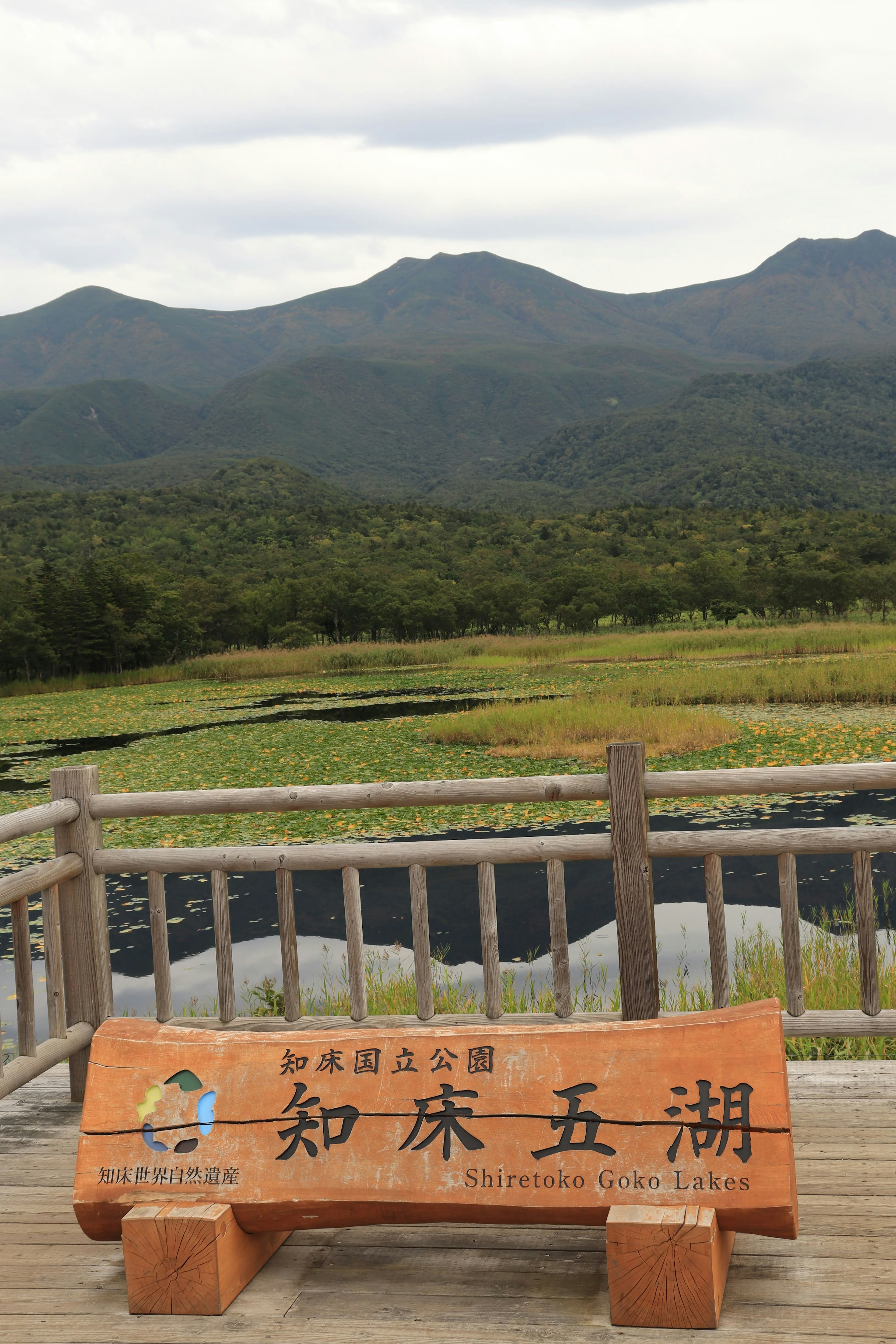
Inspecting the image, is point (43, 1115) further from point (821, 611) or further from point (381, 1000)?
point (821, 611)

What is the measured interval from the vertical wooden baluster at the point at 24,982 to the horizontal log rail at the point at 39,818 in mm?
248

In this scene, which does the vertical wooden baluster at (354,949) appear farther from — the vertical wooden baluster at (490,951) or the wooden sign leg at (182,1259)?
the wooden sign leg at (182,1259)

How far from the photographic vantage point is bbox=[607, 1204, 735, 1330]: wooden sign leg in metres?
2.24

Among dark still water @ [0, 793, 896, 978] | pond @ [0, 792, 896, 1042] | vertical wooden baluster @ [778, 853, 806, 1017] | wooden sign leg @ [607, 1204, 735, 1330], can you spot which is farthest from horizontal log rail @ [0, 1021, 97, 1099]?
dark still water @ [0, 793, 896, 978]

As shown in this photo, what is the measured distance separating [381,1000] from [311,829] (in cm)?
574

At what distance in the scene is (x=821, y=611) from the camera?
156 ft

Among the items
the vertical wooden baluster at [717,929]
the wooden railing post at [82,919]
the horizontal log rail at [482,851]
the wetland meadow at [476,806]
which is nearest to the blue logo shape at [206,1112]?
the horizontal log rail at [482,851]

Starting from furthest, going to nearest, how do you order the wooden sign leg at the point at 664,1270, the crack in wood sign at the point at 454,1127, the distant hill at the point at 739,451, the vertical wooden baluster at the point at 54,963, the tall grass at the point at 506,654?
the distant hill at the point at 739,451 → the tall grass at the point at 506,654 → the vertical wooden baluster at the point at 54,963 → the crack in wood sign at the point at 454,1127 → the wooden sign leg at the point at 664,1270

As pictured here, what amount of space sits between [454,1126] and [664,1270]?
0.56 meters

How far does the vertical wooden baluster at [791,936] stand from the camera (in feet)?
11.5

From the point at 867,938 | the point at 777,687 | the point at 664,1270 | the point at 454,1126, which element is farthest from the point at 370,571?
the point at 664,1270

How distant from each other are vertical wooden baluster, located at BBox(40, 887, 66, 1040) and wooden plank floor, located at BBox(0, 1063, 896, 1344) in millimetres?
758

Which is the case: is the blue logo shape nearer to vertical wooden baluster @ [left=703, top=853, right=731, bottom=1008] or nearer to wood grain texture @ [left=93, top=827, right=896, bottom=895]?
wood grain texture @ [left=93, top=827, right=896, bottom=895]

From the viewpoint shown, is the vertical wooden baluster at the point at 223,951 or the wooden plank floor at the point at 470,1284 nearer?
the wooden plank floor at the point at 470,1284
